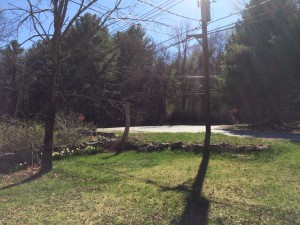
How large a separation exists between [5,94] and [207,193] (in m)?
40.0

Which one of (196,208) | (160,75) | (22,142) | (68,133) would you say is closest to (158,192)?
(196,208)

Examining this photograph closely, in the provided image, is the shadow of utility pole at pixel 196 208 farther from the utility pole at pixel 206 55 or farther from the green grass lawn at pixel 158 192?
the utility pole at pixel 206 55

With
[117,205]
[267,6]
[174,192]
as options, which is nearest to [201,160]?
[174,192]

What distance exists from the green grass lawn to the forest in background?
2768 mm

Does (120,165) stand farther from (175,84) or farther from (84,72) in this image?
(175,84)

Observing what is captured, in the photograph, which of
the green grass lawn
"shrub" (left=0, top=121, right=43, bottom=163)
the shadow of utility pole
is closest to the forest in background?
"shrub" (left=0, top=121, right=43, bottom=163)

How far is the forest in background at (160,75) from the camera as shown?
18.6 m

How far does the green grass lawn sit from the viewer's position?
6246 millimetres

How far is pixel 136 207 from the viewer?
6.80 meters

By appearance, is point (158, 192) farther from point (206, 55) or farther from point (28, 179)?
point (206, 55)

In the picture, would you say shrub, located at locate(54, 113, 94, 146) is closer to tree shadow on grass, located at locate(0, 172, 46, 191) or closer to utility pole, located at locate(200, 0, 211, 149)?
tree shadow on grass, located at locate(0, 172, 46, 191)

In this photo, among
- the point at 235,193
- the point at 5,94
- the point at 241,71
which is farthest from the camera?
the point at 5,94

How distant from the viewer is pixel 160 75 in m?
51.1

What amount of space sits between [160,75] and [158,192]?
4374 cm
